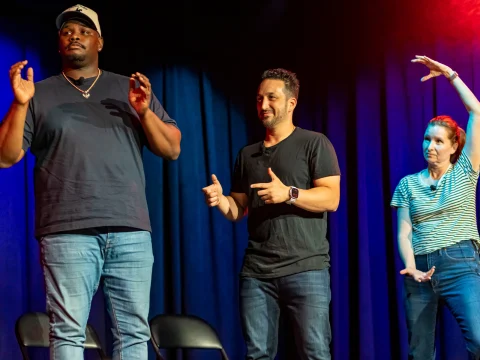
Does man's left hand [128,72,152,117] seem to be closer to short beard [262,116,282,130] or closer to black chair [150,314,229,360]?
short beard [262,116,282,130]

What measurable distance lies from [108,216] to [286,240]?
903 mm

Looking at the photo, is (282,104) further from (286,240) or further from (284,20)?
(284,20)

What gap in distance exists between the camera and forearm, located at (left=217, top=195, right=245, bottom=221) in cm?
309

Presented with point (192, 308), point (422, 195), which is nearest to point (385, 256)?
point (422, 195)

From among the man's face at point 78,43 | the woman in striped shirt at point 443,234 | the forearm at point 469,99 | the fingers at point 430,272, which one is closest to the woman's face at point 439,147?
the woman in striped shirt at point 443,234

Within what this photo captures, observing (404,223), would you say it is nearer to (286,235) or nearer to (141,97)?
(286,235)

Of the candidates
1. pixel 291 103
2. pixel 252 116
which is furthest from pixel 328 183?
pixel 252 116

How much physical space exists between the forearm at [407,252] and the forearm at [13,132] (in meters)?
2.07

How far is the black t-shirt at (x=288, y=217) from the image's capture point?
9.44ft

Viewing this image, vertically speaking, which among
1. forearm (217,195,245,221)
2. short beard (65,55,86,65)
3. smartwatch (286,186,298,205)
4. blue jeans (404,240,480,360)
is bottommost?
blue jeans (404,240,480,360)

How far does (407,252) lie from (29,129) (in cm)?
206

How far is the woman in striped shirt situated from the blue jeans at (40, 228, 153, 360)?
5.21 ft

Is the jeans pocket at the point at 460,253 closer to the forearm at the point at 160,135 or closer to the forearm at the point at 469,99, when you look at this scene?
the forearm at the point at 469,99

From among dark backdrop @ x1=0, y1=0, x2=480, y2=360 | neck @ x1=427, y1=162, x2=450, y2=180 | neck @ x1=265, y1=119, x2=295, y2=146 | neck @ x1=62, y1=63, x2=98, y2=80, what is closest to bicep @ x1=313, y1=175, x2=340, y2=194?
neck @ x1=265, y1=119, x2=295, y2=146
